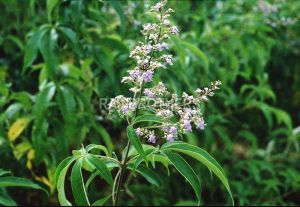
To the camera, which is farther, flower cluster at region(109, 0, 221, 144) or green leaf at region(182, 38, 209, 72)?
green leaf at region(182, 38, 209, 72)

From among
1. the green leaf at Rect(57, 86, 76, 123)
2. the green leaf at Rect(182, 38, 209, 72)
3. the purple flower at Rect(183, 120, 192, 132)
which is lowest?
the purple flower at Rect(183, 120, 192, 132)

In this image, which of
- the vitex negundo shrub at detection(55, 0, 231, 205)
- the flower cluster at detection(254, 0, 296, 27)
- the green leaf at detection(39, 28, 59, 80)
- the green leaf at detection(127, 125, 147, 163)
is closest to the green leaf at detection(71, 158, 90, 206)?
the vitex negundo shrub at detection(55, 0, 231, 205)

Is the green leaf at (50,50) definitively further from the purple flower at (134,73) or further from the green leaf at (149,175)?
the purple flower at (134,73)

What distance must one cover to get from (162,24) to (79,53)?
3.72 feet

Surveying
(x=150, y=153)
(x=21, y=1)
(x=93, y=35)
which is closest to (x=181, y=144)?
(x=150, y=153)

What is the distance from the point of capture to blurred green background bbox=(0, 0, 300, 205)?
9.93 feet

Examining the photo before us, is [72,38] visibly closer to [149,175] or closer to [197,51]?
[197,51]

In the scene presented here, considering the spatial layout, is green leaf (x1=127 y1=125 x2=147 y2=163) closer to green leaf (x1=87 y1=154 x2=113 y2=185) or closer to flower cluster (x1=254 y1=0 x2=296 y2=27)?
green leaf (x1=87 y1=154 x2=113 y2=185)

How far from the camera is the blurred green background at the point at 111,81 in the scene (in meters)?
3.03

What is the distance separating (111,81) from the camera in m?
3.02

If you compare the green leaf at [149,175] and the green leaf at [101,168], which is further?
the green leaf at [149,175]

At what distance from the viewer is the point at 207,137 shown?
3957mm

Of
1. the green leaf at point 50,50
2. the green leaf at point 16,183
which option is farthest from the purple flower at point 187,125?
the green leaf at point 50,50

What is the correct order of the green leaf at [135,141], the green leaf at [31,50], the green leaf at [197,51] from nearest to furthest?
the green leaf at [135,141] < the green leaf at [31,50] < the green leaf at [197,51]
